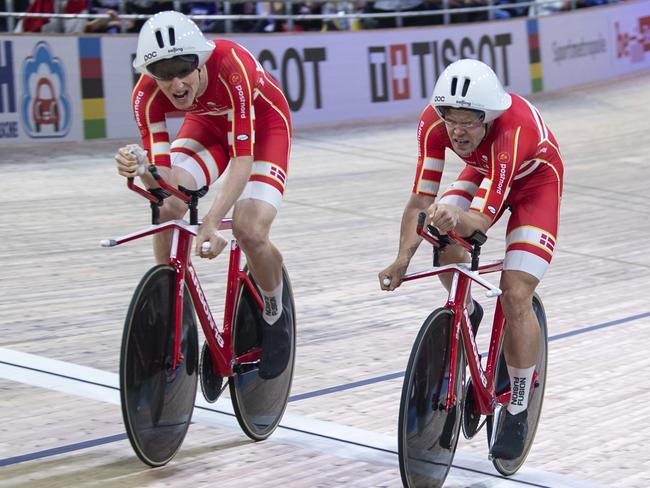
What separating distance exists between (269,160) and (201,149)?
242mm

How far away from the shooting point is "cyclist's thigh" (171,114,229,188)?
3701 mm

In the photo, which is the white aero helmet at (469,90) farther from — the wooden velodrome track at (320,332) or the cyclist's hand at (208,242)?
the wooden velodrome track at (320,332)

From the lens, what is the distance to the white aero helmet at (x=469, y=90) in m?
3.10

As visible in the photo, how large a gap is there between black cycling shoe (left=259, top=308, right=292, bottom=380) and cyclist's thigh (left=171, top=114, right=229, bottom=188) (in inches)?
20.7

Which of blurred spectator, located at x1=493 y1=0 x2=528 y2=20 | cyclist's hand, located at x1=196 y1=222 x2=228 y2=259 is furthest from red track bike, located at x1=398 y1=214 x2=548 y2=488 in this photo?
blurred spectator, located at x1=493 y1=0 x2=528 y2=20

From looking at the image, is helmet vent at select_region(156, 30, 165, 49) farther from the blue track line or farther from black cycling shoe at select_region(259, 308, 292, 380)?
the blue track line

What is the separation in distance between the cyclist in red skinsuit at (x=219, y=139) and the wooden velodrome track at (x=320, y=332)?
0.46 meters

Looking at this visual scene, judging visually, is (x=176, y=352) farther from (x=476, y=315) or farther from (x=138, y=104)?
(x=476, y=315)

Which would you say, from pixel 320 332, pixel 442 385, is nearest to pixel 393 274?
pixel 442 385

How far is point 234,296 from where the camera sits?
3.70m

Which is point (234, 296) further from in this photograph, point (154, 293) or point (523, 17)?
point (523, 17)

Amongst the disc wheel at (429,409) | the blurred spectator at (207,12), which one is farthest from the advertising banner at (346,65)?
the disc wheel at (429,409)

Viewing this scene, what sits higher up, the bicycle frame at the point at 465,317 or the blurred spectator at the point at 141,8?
the blurred spectator at the point at 141,8

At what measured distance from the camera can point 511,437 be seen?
342cm
